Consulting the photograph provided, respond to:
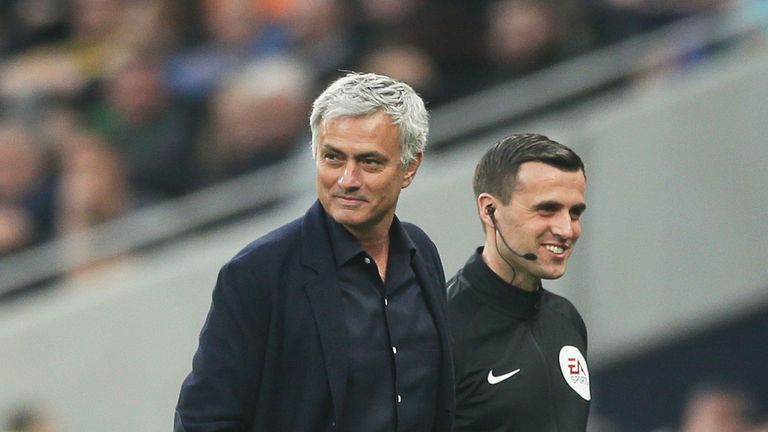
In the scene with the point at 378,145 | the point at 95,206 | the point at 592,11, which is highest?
the point at 592,11

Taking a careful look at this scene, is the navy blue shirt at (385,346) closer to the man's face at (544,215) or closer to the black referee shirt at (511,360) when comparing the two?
the black referee shirt at (511,360)

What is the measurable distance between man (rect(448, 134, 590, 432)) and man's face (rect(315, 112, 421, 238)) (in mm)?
573

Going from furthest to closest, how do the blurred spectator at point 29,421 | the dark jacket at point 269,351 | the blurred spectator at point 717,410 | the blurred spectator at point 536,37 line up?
the blurred spectator at point 536,37, the blurred spectator at point 29,421, the blurred spectator at point 717,410, the dark jacket at point 269,351

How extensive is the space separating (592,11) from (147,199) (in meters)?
2.25

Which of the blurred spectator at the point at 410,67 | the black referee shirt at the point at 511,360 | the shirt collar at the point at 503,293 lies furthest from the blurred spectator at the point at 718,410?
the shirt collar at the point at 503,293

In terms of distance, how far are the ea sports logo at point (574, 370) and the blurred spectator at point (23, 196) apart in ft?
14.7

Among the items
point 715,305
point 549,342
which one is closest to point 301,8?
point 715,305

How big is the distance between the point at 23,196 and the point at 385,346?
5.04 meters

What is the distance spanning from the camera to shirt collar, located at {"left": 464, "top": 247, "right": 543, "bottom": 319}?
13.6 ft

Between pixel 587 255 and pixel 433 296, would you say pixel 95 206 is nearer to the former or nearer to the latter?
pixel 587 255

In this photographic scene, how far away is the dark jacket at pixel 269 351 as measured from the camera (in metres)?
3.45

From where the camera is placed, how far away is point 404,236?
376cm

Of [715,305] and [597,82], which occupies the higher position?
[597,82]

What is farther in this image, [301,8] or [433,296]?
[301,8]
